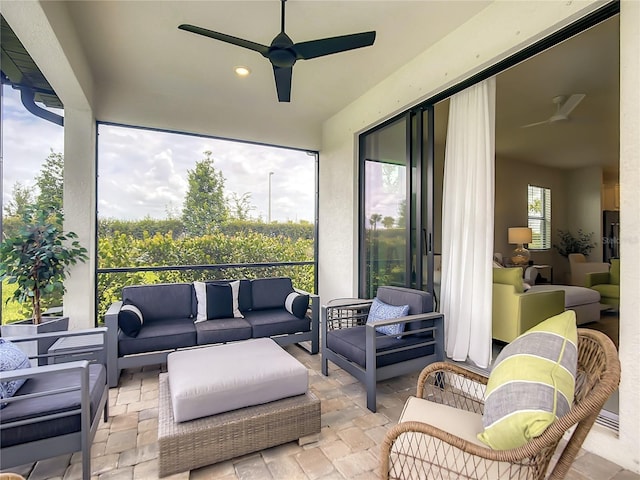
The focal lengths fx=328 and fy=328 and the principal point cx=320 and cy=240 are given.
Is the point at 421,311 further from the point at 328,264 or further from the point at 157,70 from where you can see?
the point at 157,70

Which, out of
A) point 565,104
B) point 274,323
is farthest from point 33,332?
point 565,104

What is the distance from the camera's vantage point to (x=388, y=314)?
118 inches

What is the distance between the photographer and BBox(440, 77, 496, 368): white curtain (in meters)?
2.85

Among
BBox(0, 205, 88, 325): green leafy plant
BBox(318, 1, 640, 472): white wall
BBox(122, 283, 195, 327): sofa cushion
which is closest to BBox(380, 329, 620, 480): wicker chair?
BBox(318, 1, 640, 472): white wall

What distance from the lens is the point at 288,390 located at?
2150 mm

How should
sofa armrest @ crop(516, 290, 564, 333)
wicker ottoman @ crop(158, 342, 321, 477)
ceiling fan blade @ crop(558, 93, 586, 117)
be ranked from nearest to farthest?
wicker ottoman @ crop(158, 342, 321, 477), sofa armrest @ crop(516, 290, 564, 333), ceiling fan blade @ crop(558, 93, 586, 117)

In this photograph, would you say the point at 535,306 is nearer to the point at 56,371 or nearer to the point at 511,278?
the point at 511,278

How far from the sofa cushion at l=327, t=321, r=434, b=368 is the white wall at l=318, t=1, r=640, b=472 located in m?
1.20

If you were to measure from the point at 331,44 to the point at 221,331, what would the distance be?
2.70m

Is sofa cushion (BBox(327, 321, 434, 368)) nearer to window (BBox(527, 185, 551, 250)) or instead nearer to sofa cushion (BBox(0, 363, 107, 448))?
sofa cushion (BBox(0, 363, 107, 448))

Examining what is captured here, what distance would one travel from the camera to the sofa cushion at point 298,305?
3.75m

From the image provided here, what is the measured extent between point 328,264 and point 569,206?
21.8 feet

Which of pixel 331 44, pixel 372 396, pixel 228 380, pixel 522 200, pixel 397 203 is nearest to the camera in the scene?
pixel 228 380

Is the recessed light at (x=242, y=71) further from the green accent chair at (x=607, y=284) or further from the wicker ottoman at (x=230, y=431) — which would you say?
the green accent chair at (x=607, y=284)
